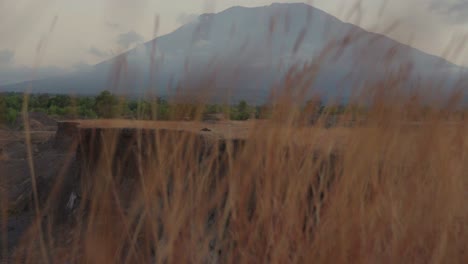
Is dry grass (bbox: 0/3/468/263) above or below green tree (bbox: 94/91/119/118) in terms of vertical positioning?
below

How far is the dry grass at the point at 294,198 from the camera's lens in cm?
106

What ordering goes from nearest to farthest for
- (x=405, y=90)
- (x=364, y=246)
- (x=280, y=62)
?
(x=364, y=246), (x=280, y=62), (x=405, y=90)

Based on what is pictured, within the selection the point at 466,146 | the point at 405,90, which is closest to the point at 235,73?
the point at 405,90

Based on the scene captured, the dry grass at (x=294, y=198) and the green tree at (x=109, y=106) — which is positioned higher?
the green tree at (x=109, y=106)

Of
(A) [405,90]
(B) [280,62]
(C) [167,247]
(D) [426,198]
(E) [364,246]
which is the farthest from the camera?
(A) [405,90]

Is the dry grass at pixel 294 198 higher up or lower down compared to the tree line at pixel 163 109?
lower down

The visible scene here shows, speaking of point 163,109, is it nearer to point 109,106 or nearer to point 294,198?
point 109,106

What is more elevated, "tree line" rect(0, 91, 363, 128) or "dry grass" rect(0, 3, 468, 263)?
Answer: "tree line" rect(0, 91, 363, 128)

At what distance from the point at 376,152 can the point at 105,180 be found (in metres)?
0.67

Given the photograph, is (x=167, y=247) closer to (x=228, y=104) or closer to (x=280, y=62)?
(x=228, y=104)

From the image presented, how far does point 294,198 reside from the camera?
1201 mm

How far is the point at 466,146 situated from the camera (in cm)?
164

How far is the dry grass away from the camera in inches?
41.9

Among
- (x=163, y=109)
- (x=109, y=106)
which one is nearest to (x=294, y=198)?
(x=163, y=109)
